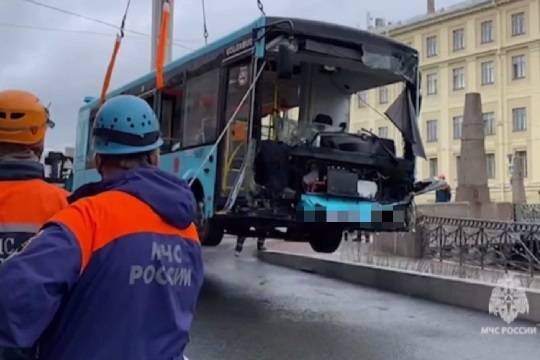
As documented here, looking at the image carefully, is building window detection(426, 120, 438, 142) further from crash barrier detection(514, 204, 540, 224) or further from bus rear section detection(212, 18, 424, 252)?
bus rear section detection(212, 18, 424, 252)

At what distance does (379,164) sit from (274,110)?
1.59 meters

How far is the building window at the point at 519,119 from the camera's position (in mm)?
51375

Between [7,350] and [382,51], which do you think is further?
[382,51]

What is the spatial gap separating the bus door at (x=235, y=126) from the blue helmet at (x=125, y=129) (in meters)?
5.94

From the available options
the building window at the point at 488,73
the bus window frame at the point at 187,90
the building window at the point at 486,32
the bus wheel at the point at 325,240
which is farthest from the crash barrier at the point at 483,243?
the building window at the point at 486,32

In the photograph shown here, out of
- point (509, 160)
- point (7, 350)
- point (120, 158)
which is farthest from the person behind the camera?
point (509, 160)

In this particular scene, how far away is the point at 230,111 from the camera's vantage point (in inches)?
329

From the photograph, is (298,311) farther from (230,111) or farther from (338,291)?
(230,111)

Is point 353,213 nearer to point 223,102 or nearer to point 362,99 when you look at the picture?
point 223,102

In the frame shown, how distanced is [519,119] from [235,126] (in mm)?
48212

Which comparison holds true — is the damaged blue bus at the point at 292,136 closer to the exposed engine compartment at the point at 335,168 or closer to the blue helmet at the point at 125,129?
the exposed engine compartment at the point at 335,168

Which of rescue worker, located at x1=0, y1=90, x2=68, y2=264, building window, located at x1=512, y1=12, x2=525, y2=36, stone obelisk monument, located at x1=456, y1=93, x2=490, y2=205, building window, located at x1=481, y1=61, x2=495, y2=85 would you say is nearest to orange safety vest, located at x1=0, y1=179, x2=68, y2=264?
rescue worker, located at x1=0, y1=90, x2=68, y2=264

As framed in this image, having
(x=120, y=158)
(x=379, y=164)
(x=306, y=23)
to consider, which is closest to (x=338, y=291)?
(x=379, y=164)

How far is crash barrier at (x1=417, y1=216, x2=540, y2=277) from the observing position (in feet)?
35.6
